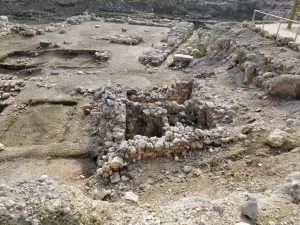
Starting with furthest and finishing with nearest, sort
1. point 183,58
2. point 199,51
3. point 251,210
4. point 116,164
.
Result: point 199,51 < point 183,58 < point 116,164 < point 251,210

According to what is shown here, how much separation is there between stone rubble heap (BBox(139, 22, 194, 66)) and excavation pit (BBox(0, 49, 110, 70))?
2.29 metres

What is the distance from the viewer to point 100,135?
10914 millimetres

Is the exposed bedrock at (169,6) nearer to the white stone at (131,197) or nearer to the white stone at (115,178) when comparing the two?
the white stone at (115,178)

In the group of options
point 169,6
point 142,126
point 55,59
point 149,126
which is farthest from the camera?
point 169,6

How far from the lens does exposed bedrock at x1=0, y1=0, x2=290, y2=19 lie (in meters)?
32.1

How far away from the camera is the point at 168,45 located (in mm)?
20703

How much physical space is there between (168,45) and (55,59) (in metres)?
6.89

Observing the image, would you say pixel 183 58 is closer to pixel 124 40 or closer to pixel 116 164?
→ pixel 124 40

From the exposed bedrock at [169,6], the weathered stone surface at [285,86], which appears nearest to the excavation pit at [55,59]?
the weathered stone surface at [285,86]

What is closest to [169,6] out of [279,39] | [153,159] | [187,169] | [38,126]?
[279,39]

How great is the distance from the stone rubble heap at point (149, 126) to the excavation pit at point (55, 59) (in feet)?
16.1

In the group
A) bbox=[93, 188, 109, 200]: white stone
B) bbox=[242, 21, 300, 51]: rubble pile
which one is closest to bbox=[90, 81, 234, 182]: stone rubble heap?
bbox=[93, 188, 109, 200]: white stone

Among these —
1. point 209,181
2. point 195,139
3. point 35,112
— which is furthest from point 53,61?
point 209,181

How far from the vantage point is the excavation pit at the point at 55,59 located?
17.3 m
